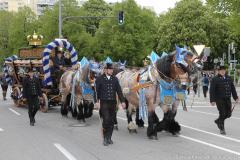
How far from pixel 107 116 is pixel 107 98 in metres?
0.40

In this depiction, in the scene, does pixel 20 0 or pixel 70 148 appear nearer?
pixel 70 148

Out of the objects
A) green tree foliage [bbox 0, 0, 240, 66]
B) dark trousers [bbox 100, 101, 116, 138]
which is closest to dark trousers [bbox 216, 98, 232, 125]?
dark trousers [bbox 100, 101, 116, 138]

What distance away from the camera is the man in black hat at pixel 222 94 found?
39.4 ft

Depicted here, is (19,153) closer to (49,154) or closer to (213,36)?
(49,154)

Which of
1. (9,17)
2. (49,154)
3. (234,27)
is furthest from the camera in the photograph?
(9,17)

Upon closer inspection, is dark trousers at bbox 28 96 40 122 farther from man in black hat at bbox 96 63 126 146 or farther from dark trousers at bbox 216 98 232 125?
dark trousers at bbox 216 98 232 125

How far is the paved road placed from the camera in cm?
Result: 920

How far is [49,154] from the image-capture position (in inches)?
372

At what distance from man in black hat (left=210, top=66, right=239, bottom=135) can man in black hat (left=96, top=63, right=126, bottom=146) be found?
2859 mm

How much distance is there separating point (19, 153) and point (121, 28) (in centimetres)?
4497

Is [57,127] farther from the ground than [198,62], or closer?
closer

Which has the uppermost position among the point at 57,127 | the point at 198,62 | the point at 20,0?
the point at 20,0

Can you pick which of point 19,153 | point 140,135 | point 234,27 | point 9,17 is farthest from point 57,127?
point 9,17

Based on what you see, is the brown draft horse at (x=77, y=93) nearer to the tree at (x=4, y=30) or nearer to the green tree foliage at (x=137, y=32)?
the green tree foliage at (x=137, y=32)
